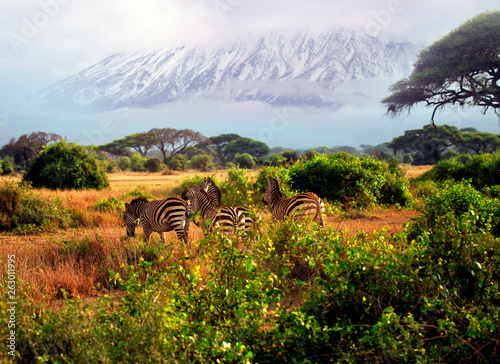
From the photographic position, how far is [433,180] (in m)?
20.5

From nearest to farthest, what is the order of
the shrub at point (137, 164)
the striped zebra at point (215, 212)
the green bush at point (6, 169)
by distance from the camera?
the striped zebra at point (215, 212), the green bush at point (6, 169), the shrub at point (137, 164)

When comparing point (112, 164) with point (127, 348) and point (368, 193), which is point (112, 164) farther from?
point (127, 348)

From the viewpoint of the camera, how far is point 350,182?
15906 millimetres

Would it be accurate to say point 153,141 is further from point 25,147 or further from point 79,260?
point 79,260

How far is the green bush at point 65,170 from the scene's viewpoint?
18.9 metres

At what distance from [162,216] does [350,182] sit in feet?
32.7

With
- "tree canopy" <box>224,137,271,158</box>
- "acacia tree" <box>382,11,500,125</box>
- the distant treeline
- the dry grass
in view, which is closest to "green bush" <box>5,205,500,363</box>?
the dry grass

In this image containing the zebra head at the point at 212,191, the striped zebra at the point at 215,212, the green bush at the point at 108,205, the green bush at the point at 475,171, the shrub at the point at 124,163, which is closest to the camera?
the striped zebra at the point at 215,212

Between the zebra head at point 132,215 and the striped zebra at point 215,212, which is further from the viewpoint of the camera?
the zebra head at point 132,215

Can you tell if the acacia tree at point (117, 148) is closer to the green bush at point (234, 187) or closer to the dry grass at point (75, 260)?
the green bush at point (234, 187)

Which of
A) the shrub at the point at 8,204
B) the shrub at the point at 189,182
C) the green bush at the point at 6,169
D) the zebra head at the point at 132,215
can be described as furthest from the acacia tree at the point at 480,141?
the green bush at the point at 6,169

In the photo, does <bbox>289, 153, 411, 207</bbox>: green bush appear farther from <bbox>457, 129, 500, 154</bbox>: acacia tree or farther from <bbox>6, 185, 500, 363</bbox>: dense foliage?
<bbox>457, 129, 500, 154</bbox>: acacia tree

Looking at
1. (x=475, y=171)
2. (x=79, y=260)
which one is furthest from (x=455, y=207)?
(x=475, y=171)

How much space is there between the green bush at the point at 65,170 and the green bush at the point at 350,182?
1115 centimetres
